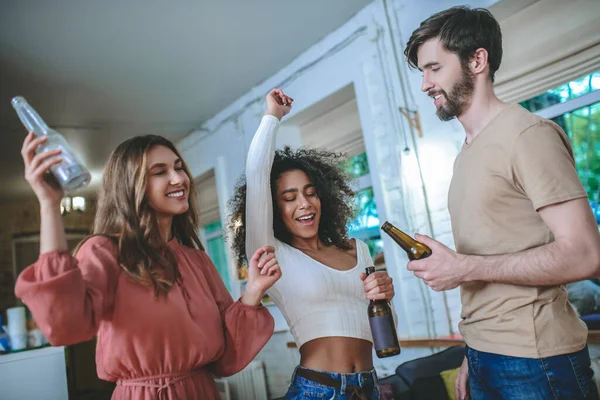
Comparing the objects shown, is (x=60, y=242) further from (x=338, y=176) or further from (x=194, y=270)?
(x=338, y=176)

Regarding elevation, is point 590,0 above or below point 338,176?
above

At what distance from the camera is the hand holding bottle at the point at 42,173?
939 millimetres

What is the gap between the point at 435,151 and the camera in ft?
9.74

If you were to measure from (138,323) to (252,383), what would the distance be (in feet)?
12.0

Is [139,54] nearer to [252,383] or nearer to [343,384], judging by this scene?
[252,383]

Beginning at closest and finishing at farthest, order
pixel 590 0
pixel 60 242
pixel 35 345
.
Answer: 1. pixel 60 242
2. pixel 590 0
3. pixel 35 345

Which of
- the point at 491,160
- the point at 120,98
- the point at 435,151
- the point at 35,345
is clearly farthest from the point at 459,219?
the point at 120,98

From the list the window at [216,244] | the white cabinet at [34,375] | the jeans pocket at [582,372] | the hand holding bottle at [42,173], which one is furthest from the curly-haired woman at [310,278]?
the window at [216,244]

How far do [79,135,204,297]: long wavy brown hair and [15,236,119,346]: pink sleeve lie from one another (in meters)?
0.08

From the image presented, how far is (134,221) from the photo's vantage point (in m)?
1.23

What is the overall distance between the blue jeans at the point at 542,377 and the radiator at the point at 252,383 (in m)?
3.59

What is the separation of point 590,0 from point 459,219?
206 cm

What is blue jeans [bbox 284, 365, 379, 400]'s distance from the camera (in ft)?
4.43

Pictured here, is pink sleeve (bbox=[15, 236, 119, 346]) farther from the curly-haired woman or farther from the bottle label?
the bottle label
